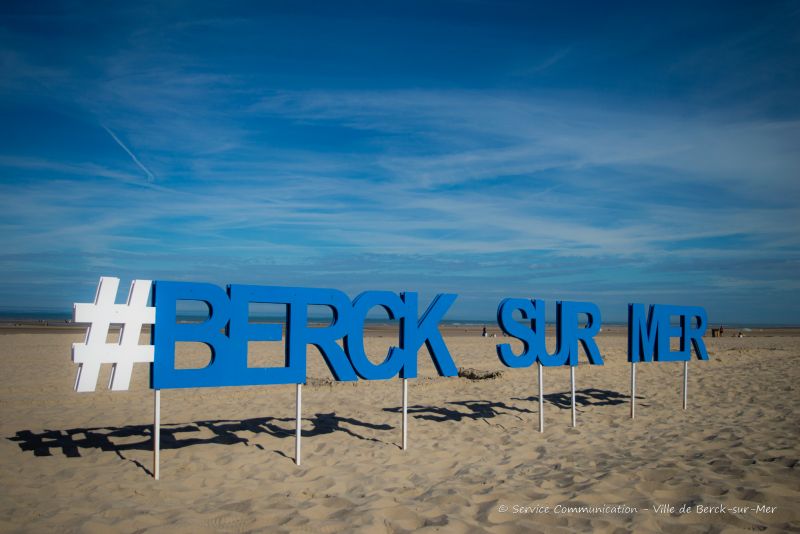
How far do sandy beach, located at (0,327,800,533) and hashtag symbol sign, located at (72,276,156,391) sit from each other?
1436mm

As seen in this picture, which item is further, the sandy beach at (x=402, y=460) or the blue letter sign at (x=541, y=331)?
the blue letter sign at (x=541, y=331)

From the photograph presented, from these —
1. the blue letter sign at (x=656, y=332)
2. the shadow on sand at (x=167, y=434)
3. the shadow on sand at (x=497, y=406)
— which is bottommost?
the shadow on sand at (x=167, y=434)

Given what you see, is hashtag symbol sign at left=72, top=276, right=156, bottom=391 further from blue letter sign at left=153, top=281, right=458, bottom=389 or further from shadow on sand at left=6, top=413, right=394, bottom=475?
shadow on sand at left=6, top=413, right=394, bottom=475

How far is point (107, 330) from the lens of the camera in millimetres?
7027

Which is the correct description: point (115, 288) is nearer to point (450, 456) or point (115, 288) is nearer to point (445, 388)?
point (450, 456)

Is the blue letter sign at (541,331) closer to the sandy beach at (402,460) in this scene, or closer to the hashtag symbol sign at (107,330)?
the sandy beach at (402,460)

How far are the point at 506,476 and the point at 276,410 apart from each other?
6.50 m

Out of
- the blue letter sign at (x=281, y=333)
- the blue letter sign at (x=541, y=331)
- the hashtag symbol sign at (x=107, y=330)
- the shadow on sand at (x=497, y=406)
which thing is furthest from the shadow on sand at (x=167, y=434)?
the blue letter sign at (x=541, y=331)

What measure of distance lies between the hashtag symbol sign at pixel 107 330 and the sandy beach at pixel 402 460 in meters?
1.44

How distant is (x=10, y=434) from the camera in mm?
9984

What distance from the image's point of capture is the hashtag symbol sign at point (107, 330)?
6.99 m

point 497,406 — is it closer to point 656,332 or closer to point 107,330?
point 656,332

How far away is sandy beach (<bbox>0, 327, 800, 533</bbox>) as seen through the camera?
5754 millimetres

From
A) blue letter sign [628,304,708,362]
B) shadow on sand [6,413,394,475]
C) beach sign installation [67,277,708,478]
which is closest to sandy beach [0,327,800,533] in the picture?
shadow on sand [6,413,394,475]
